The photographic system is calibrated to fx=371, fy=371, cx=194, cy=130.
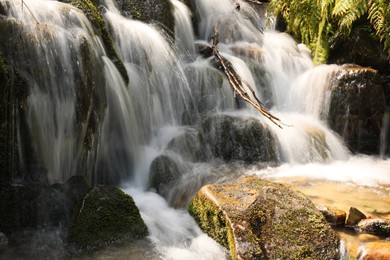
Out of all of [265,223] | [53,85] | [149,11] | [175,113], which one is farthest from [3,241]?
[149,11]

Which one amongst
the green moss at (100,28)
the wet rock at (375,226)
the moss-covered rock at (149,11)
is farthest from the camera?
the moss-covered rock at (149,11)

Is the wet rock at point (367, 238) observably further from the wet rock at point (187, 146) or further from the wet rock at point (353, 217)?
the wet rock at point (187, 146)

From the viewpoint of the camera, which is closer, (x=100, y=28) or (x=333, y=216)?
(x=333, y=216)

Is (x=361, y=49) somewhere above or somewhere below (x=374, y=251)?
above

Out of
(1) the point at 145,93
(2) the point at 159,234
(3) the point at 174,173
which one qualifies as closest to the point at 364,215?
(2) the point at 159,234

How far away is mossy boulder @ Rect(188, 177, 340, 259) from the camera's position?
347cm

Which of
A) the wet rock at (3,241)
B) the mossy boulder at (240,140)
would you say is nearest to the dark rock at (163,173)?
the mossy boulder at (240,140)

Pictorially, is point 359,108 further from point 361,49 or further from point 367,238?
point 367,238

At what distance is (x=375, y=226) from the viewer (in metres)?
4.02

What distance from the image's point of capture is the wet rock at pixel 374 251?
3393mm

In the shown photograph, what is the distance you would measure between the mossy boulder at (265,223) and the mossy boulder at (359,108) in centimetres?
431

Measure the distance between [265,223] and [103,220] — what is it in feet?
5.58

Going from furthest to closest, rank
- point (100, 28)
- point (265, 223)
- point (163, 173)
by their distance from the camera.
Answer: point (100, 28)
point (163, 173)
point (265, 223)

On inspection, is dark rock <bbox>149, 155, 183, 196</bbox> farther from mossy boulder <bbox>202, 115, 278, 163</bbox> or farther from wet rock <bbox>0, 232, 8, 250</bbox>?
wet rock <bbox>0, 232, 8, 250</bbox>
